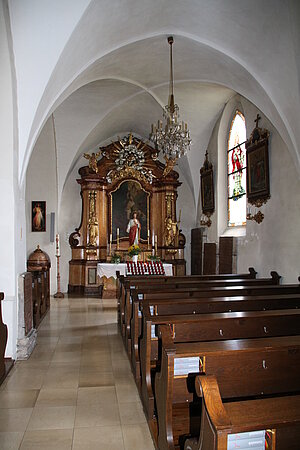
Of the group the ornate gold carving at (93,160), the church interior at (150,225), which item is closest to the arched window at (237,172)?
the church interior at (150,225)

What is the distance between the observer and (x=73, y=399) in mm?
4008

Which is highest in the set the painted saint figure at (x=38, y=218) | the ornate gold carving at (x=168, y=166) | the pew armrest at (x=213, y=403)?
the ornate gold carving at (x=168, y=166)

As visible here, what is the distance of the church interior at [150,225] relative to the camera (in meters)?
2.64

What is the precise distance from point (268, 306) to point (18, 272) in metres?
3.52

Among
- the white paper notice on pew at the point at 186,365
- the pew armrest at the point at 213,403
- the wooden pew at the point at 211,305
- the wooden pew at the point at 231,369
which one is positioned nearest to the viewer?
the pew armrest at the point at 213,403

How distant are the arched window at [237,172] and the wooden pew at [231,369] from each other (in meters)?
7.30

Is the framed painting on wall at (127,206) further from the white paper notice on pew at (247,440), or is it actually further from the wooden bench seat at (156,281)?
the white paper notice on pew at (247,440)

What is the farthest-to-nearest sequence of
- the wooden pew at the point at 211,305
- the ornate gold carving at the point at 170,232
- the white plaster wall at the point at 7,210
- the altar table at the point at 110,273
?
1. the ornate gold carving at the point at 170,232
2. the altar table at the point at 110,273
3. the white plaster wall at the point at 7,210
4. the wooden pew at the point at 211,305

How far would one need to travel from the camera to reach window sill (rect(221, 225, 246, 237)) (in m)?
9.55

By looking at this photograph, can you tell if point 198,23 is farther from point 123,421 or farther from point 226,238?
point 123,421

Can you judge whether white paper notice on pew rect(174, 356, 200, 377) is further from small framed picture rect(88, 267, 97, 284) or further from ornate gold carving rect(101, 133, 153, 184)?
ornate gold carving rect(101, 133, 153, 184)

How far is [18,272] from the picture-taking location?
5.50 meters

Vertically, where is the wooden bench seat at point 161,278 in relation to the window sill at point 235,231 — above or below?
below

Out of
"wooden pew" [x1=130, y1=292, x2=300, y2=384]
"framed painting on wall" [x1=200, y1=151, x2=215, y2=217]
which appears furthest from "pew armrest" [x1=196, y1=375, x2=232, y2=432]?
"framed painting on wall" [x1=200, y1=151, x2=215, y2=217]
